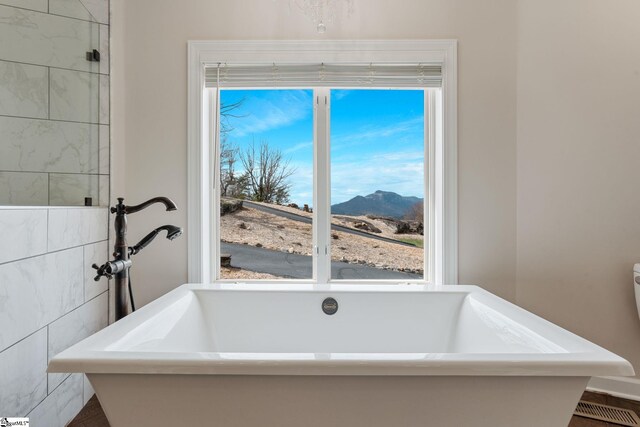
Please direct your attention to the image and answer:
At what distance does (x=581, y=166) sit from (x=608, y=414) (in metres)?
1.18

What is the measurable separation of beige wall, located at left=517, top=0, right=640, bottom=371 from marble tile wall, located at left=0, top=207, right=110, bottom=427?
222 cm

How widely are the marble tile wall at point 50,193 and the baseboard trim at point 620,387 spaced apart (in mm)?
2507

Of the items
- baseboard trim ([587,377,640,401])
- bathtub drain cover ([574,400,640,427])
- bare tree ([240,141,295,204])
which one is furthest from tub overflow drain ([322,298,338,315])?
baseboard trim ([587,377,640,401])

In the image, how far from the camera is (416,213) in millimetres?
1965

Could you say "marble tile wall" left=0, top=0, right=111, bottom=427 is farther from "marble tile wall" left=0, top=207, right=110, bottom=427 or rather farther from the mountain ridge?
the mountain ridge

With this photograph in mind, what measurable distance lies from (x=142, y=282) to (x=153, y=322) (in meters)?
0.73

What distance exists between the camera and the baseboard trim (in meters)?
1.59

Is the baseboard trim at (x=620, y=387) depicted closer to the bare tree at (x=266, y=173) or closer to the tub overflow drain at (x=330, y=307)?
the tub overflow drain at (x=330, y=307)

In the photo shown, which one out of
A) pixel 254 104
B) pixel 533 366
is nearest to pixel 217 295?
pixel 254 104

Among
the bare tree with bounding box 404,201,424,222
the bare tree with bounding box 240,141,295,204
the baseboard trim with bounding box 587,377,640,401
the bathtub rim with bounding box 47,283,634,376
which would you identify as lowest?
the baseboard trim with bounding box 587,377,640,401

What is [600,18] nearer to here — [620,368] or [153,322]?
[620,368]

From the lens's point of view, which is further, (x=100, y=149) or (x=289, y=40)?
(x=289, y=40)

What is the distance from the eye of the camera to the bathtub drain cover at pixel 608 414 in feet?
4.65

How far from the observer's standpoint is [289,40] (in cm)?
179
